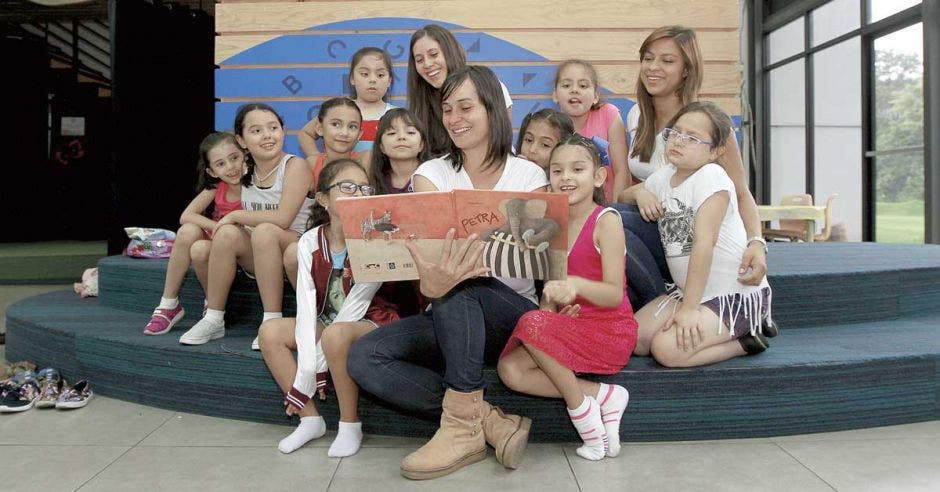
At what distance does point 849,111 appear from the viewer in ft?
26.2

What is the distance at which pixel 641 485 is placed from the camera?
1672 mm

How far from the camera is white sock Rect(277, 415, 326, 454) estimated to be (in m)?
1.94

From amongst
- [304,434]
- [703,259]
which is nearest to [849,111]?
[703,259]

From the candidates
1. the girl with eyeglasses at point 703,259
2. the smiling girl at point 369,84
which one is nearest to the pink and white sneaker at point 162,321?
the smiling girl at point 369,84

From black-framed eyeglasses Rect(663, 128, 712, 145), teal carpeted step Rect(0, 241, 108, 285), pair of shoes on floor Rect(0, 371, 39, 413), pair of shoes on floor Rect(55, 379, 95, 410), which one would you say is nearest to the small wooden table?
black-framed eyeglasses Rect(663, 128, 712, 145)

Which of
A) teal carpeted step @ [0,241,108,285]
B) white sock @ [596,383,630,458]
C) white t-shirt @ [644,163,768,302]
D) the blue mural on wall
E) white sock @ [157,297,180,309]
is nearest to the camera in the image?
white sock @ [596,383,630,458]

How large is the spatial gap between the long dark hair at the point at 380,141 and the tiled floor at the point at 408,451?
2.50ft

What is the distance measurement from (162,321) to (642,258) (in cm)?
169

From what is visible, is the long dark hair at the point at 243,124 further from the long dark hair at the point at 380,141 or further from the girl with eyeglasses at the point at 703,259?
the girl with eyeglasses at the point at 703,259

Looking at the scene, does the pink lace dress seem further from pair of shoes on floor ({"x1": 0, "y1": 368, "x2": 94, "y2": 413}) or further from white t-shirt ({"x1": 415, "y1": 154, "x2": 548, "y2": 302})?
pair of shoes on floor ({"x1": 0, "y1": 368, "x2": 94, "y2": 413})

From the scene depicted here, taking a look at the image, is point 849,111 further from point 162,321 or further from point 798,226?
point 162,321

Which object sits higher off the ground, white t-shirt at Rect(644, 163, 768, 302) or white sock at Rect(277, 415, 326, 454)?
white t-shirt at Rect(644, 163, 768, 302)

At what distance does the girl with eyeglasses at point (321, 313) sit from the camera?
77.8 inches

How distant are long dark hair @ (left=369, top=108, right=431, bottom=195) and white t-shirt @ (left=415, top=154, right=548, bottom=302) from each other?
0.24 meters
